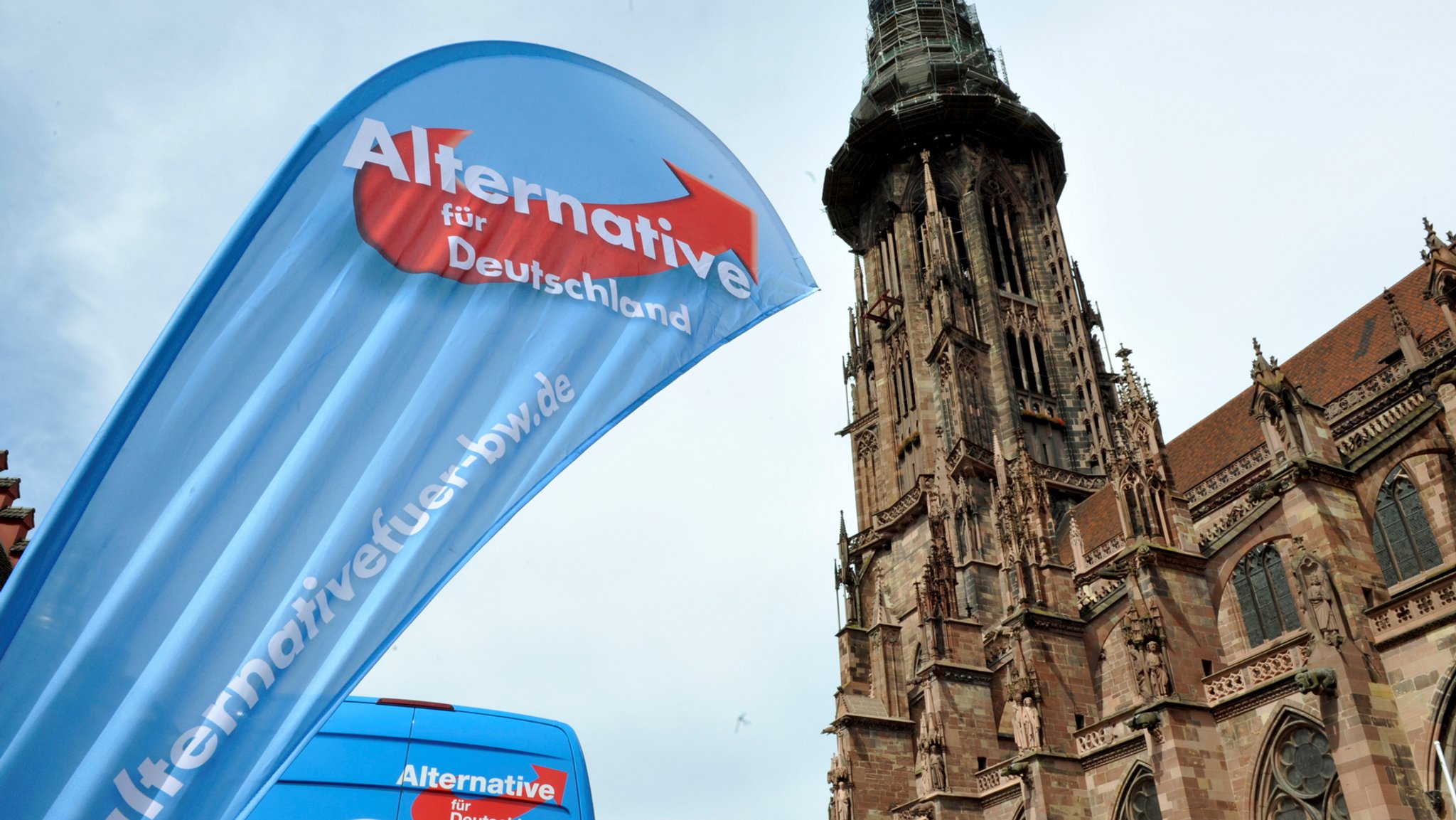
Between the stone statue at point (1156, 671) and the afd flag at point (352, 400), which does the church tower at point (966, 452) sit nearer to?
the stone statue at point (1156, 671)

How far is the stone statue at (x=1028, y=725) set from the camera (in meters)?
21.2

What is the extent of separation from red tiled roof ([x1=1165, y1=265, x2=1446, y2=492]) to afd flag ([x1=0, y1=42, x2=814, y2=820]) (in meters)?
24.8

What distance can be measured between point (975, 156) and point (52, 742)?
45.9 meters

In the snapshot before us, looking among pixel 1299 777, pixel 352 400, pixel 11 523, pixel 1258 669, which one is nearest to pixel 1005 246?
pixel 1258 669

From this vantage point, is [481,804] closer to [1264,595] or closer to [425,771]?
[425,771]

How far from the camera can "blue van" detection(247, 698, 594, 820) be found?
4520 mm

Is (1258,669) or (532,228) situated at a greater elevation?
(1258,669)

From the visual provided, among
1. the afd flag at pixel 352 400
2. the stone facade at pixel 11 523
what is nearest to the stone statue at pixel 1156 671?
the afd flag at pixel 352 400

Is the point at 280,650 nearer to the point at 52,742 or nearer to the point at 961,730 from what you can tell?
the point at 52,742

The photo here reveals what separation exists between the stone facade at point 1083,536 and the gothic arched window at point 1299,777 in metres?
0.05

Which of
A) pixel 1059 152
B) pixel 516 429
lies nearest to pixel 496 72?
pixel 516 429

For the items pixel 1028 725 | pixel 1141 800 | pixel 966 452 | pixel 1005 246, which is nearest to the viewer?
pixel 1141 800

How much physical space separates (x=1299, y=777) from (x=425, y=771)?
16720 millimetres

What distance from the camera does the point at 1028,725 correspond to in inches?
842
